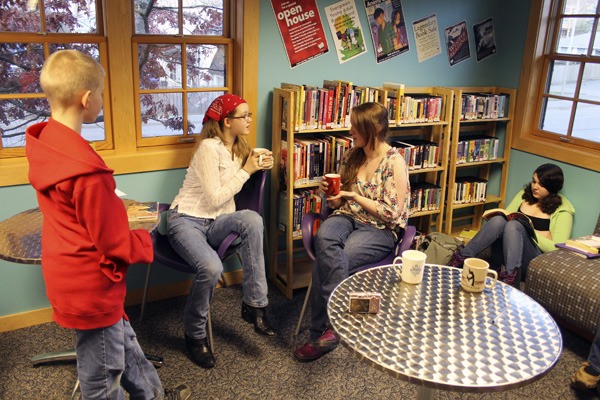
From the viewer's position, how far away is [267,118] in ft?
10.9

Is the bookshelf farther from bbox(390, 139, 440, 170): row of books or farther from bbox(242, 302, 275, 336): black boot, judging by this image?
bbox(242, 302, 275, 336): black boot

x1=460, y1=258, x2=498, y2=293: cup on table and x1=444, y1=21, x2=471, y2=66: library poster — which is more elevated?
x1=444, y1=21, x2=471, y2=66: library poster

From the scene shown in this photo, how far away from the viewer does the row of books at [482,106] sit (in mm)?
3873

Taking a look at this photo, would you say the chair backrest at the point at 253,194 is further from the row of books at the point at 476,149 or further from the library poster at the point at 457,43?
the library poster at the point at 457,43

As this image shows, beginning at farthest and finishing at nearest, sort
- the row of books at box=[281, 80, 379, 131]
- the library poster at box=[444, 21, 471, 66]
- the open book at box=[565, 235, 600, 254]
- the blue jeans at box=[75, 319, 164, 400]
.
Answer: the library poster at box=[444, 21, 471, 66] < the row of books at box=[281, 80, 379, 131] < the open book at box=[565, 235, 600, 254] < the blue jeans at box=[75, 319, 164, 400]

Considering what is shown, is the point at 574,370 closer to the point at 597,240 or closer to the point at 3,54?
the point at 597,240

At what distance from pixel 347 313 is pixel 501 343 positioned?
489mm

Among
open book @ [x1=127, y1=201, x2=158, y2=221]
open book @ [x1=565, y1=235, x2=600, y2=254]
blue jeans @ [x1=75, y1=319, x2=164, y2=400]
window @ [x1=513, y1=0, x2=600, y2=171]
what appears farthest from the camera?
window @ [x1=513, y1=0, x2=600, y2=171]

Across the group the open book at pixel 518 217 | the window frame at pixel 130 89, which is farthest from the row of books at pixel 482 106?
the window frame at pixel 130 89

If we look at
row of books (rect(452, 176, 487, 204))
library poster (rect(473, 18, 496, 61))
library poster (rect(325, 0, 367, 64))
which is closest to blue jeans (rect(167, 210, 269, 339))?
library poster (rect(325, 0, 367, 64))

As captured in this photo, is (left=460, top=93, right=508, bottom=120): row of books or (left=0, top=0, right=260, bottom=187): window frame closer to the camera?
(left=0, top=0, right=260, bottom=187): window frame

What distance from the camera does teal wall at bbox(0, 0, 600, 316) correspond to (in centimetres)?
290

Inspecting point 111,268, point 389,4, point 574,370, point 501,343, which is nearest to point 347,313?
point 501,343

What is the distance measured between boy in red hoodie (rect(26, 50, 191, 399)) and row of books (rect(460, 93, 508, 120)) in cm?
279
